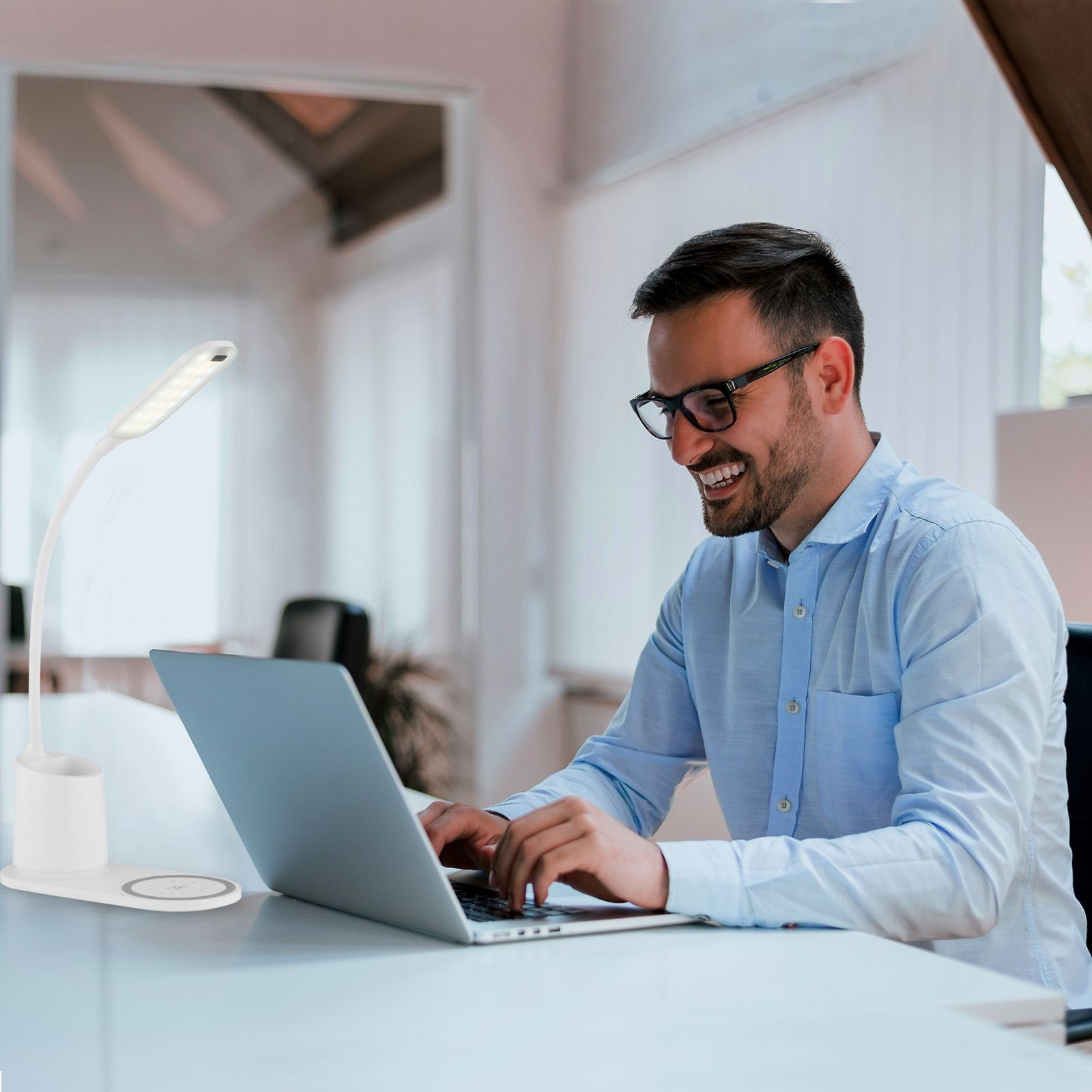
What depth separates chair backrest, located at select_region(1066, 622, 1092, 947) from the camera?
146 centimetres

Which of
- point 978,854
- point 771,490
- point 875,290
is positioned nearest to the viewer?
point 978,854

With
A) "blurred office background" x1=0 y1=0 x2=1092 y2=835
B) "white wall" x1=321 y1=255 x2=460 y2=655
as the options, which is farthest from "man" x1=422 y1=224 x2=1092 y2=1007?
"white wall" x1=321 y1=255 x2=460 y2=655

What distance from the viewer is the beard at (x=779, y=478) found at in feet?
5.27

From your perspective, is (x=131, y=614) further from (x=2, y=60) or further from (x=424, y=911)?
(x=424, y=911)

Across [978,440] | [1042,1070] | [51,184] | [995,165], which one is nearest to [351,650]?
[978,440]

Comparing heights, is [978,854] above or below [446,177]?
below

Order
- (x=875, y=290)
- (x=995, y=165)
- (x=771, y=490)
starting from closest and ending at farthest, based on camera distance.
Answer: (x=771, y=490)
(x=995, y=165)
(x=875, y=290)

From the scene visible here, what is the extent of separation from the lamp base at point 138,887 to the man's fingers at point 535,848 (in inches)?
11.8

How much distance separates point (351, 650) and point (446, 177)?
301 centimetres

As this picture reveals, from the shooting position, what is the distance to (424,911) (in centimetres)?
108

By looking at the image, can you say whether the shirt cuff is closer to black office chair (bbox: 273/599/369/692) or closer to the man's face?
the man's face

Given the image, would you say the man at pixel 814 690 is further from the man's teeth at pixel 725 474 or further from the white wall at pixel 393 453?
the white wall at pixel 393 453

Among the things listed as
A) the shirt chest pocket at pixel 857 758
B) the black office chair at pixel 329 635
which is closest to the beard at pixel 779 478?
the shirt chest pocket at pixel 857 758

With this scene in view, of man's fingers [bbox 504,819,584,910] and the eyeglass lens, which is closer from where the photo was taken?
man's fingers [bbox 504,819,584,910]
